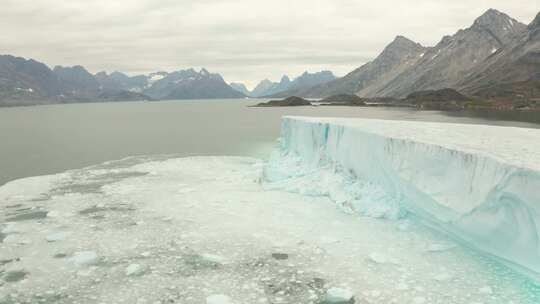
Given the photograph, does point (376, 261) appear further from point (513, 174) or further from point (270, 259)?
point (513, 174)

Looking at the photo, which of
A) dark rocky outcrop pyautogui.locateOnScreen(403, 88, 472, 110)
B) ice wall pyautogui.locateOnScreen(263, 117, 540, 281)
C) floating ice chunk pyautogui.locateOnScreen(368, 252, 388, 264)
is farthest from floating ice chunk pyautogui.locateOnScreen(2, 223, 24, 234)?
dark rocky outcrop pyautogui.locateOnScreen(403, 88, 472, 110)

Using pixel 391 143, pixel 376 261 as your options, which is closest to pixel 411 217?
pixel 391 143

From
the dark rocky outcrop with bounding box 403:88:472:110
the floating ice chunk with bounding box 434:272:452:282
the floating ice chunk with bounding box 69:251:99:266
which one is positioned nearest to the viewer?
the floating ice chunk with bounding box 434:272:452:282

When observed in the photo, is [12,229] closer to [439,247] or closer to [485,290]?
[439,247]

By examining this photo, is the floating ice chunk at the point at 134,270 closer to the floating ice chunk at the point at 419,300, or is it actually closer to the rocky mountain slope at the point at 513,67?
the floating ice chunk at the point at 419,300

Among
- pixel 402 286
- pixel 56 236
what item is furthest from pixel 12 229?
pixel 402 286

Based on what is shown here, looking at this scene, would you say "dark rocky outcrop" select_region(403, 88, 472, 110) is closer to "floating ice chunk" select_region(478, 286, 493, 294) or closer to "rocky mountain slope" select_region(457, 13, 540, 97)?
"rocky mountain slope" select_region(457, 13, 540, 97)
